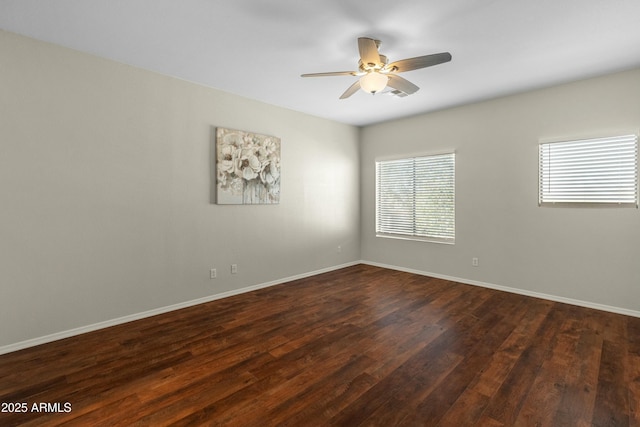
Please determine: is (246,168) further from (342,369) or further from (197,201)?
(342,369)

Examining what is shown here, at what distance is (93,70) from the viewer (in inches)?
113

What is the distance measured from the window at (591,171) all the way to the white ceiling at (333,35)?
2.61ft

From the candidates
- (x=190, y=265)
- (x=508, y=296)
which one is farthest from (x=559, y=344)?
(x=190, y=265)

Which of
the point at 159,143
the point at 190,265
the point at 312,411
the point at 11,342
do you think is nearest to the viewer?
the point at 312,411

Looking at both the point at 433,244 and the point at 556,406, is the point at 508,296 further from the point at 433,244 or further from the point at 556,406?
the point at 556,406

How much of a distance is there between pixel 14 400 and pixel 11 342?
0.91 meters

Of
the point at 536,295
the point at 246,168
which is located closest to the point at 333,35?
the point at 246,168

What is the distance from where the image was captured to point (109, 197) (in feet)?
9.80

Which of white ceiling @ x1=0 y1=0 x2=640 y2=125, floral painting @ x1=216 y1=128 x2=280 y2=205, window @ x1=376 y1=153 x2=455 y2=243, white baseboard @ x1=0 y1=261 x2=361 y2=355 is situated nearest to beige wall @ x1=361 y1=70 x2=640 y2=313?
window @ x1=376 y1=153 x2=455 y2=243

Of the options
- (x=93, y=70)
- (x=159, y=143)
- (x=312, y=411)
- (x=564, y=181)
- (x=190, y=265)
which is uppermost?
(x=93, y=70)

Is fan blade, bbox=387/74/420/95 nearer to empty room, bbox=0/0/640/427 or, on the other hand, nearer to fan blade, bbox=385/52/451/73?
empty room, bbox=0/0/640/427

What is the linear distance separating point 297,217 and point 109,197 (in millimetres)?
2508

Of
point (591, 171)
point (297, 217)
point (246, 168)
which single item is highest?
point (246, 168)

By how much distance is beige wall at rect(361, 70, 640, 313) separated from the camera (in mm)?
3316
